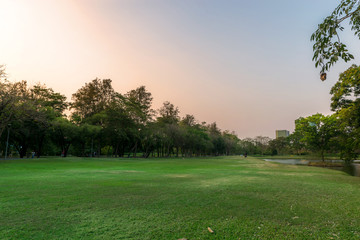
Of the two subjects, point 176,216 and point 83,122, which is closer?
point 176,216

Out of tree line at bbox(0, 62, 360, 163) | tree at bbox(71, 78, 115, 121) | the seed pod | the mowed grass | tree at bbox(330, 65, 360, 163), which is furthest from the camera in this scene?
tree at bbox(71, 78, 115, 121)

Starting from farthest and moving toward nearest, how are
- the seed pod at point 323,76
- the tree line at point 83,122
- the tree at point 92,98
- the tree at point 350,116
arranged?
the tree at point 92,98
the tree line at point 83,122
the tree at point 350,116
the seed pod at point 323,76

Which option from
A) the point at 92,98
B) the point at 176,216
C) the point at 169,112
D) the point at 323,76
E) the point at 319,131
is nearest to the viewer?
the point at 323,76

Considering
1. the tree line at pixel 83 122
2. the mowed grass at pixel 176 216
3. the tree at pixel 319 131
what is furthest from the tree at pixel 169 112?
the mowed grass at pixel 176 216

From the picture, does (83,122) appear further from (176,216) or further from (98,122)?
(176,216)

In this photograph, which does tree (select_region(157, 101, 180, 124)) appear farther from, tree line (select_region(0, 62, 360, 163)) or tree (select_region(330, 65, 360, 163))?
tree (select_region(330, 65, 360, 163))

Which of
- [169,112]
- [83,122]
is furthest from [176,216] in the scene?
[169,112]

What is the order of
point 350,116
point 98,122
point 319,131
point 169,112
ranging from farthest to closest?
point 169,112
point 98,122
point 319,131
point 350,116

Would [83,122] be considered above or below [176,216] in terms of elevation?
above

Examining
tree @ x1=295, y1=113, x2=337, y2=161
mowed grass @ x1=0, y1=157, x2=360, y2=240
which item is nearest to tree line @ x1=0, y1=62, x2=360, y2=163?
tree @ x1=295, y1=113, x2=337, y2=161

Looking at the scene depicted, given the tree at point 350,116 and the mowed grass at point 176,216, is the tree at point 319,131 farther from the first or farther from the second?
the mowed grass at point 176,216

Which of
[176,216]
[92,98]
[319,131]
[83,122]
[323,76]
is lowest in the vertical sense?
[176,216]

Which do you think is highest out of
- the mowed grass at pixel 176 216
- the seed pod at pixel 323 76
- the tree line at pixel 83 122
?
the tree line at pixel 83 122

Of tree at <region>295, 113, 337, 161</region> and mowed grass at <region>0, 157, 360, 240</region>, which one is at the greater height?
tree at <region>295, 113, 337, 161</region>
